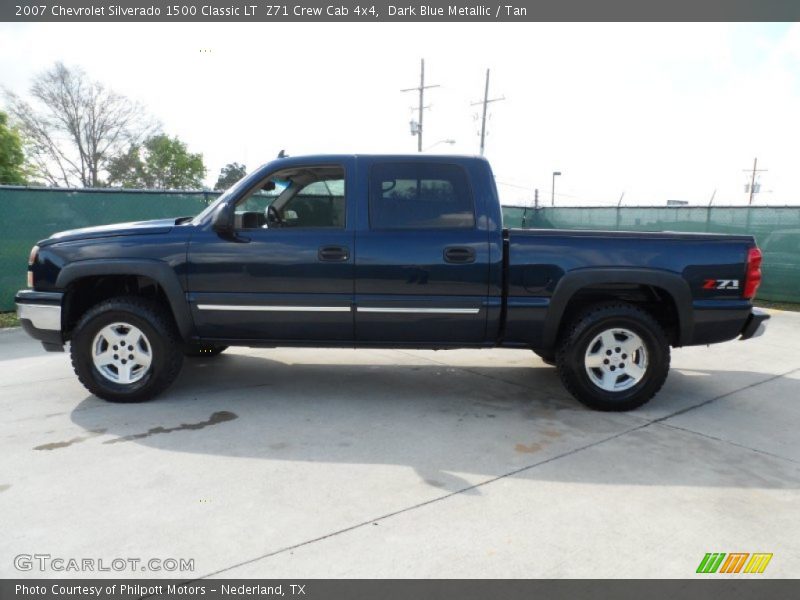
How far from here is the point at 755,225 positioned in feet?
38.1

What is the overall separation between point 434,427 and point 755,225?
10.4 m

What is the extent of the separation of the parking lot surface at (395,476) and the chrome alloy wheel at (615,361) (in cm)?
29

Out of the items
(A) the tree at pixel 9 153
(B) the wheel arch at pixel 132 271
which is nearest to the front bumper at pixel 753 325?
(B) the wheel arch at pixel 132 271

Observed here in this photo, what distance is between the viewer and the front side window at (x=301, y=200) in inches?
177

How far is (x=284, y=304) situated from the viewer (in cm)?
444

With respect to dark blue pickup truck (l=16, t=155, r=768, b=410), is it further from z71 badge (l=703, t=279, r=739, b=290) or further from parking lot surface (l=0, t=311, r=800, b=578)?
parking lot surface (l=0, t=311, r=800, b=578)

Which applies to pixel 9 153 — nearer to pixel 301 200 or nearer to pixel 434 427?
pixel 301 200

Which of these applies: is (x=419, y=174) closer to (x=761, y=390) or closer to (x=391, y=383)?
(x=391, y=383)

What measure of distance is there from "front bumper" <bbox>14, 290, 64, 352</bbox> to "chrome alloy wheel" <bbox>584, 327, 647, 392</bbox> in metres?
4.07

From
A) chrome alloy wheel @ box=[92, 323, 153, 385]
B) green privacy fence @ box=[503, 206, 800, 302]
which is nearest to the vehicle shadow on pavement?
chrome alloy wheel @ box=[92, 323, 153, 385]

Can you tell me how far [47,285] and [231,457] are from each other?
2.21 metres

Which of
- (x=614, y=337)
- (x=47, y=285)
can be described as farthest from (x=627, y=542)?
(x=47, y=285)

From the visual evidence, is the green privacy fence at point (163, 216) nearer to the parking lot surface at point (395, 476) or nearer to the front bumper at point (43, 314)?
the parking lot surface at point (395, 476)
